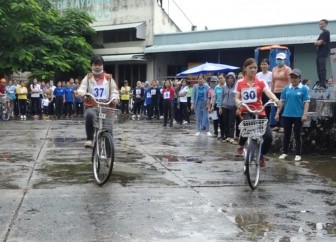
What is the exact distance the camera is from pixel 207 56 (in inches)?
1246

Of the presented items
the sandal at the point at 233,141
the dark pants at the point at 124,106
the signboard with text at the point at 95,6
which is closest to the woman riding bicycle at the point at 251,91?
the sandal at the point at 233,141

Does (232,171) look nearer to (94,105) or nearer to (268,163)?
(268,163)

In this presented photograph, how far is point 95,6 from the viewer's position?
119ft

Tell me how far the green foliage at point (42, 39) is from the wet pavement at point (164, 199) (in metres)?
17.8

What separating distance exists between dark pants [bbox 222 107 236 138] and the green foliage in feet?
55.9

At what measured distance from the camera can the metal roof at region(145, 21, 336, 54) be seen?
25.7 meters

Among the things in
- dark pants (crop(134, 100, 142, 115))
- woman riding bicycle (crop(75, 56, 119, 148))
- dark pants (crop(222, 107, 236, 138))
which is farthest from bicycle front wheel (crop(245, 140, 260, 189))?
dark pants (crop(134, 100, 142, 115))

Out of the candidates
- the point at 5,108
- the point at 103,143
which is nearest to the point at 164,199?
the point at 103,143

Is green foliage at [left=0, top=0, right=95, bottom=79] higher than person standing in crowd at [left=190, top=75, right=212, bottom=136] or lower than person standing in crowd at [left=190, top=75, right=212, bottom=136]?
higher

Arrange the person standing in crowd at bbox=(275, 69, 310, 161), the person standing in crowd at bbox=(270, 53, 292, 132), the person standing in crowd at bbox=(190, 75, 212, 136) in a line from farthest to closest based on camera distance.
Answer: the person standing in crowd at bbox=(190, 75, 212, 136), the person standing in crowd at bbox=(270, 53, 292, 132), the person standing in crowd at bbox=(275, 69, 310, 161)

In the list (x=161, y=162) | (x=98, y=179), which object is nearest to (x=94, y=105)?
(x=98, y=179)

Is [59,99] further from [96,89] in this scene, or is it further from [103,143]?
[103,143]

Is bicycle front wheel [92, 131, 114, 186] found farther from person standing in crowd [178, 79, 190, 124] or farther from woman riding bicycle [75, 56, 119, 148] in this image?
person standing in crowd [178, 79, 190, 124]

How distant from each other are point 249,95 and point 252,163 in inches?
46.4
